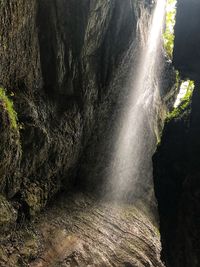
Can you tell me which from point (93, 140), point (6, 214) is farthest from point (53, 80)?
point (6, 214)

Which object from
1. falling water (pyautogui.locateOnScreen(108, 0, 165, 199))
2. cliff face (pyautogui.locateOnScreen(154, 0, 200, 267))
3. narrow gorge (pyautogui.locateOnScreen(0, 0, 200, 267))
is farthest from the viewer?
falling water (pyautogui.locateOnScreen(108, 0, 165, 199))

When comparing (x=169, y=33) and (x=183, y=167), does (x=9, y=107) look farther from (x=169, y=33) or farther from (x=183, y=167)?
(x=169, y=33)

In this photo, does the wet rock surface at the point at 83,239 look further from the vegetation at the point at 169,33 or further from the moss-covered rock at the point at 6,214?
the vegetation at the point at 169,33

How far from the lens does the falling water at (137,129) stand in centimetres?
2081

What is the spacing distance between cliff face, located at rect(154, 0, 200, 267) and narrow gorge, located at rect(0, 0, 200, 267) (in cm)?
3

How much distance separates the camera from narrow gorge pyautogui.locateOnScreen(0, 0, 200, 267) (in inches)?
430

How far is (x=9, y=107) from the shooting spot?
11367 millimetres

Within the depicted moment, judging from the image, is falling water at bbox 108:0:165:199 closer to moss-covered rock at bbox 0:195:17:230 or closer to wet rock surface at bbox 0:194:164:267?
wet rock surface at bbox 0:194:164:267

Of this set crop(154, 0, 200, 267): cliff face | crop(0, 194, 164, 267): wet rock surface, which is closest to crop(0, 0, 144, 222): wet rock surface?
crop(0, 194, 164, 267): wet rock surface

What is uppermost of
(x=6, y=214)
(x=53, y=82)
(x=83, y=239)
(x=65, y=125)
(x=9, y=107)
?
(x=53, y=82)

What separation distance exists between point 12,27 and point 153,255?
10.9 m

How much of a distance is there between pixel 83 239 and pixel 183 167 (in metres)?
5.29

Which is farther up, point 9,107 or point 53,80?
point 53,80

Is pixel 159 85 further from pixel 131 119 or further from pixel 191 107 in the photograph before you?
pixel 191 107
